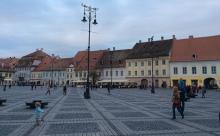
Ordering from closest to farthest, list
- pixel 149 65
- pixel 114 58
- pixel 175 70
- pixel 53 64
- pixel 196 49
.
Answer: pixel 196 49, pixel 175 70, pixel 149 65, pixel 114 58, pixel 53 64

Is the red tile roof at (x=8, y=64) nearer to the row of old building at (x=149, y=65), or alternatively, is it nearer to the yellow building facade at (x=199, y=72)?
the row of old building at (x=149, y=65)

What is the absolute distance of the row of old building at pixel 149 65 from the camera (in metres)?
67.9

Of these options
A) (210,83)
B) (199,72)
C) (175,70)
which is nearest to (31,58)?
Result: (175,70)

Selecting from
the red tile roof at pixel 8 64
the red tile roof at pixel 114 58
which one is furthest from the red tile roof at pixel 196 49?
the red tile roof at pixel 8 64

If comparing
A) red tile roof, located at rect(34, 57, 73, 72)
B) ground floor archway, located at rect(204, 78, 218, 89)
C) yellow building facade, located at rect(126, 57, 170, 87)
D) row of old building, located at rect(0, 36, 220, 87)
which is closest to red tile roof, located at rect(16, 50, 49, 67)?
red tile roof, located at rect(34, 57, 73, 72)

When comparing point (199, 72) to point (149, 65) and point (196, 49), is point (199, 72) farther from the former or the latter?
point (149, 65)

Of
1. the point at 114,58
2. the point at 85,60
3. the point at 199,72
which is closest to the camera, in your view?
the point at 199,72

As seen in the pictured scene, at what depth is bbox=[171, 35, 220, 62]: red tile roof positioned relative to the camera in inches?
2643

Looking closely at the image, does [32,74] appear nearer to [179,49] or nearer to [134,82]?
[134,82]

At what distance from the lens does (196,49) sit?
6969 cm

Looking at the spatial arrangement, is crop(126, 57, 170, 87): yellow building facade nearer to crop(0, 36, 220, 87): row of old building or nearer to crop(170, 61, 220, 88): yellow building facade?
crop(0, 36, 220, 87): row of old building

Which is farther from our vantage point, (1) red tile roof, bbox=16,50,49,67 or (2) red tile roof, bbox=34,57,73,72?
(1) red tile roof, bbox=16,50,49,67

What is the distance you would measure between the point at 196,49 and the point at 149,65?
13446 millimetres

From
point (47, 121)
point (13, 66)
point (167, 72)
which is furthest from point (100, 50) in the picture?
point (47, 121)
